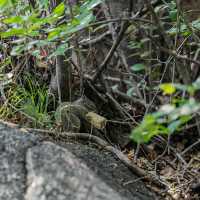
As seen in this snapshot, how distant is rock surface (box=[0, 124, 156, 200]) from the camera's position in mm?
1479

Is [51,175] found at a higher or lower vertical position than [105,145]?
higher

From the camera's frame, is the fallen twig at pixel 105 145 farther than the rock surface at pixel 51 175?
Yes

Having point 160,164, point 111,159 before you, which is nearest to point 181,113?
point 111,159

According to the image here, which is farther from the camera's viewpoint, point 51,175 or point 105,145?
point 105,145

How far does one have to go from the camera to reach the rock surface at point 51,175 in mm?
1479

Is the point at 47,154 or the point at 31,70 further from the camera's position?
the point at 31,70

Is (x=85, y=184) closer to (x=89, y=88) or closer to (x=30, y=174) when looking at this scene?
(x=30, y=174)

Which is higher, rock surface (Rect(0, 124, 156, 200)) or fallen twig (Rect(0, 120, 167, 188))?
rock surface (Rect(0, 124, 156, 200))

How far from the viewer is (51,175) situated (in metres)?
1.53

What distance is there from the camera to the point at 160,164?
91.1 inches

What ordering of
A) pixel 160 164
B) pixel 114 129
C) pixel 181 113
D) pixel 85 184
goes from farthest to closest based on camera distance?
pixel 114 129 < pixel 160 164 < pixel 85 184 < pixel 181 113

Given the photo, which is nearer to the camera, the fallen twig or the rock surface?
the rock surface

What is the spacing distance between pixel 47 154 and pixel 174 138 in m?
1.12

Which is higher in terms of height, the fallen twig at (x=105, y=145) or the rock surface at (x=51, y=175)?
the rock surface at (x=51, y=175)
